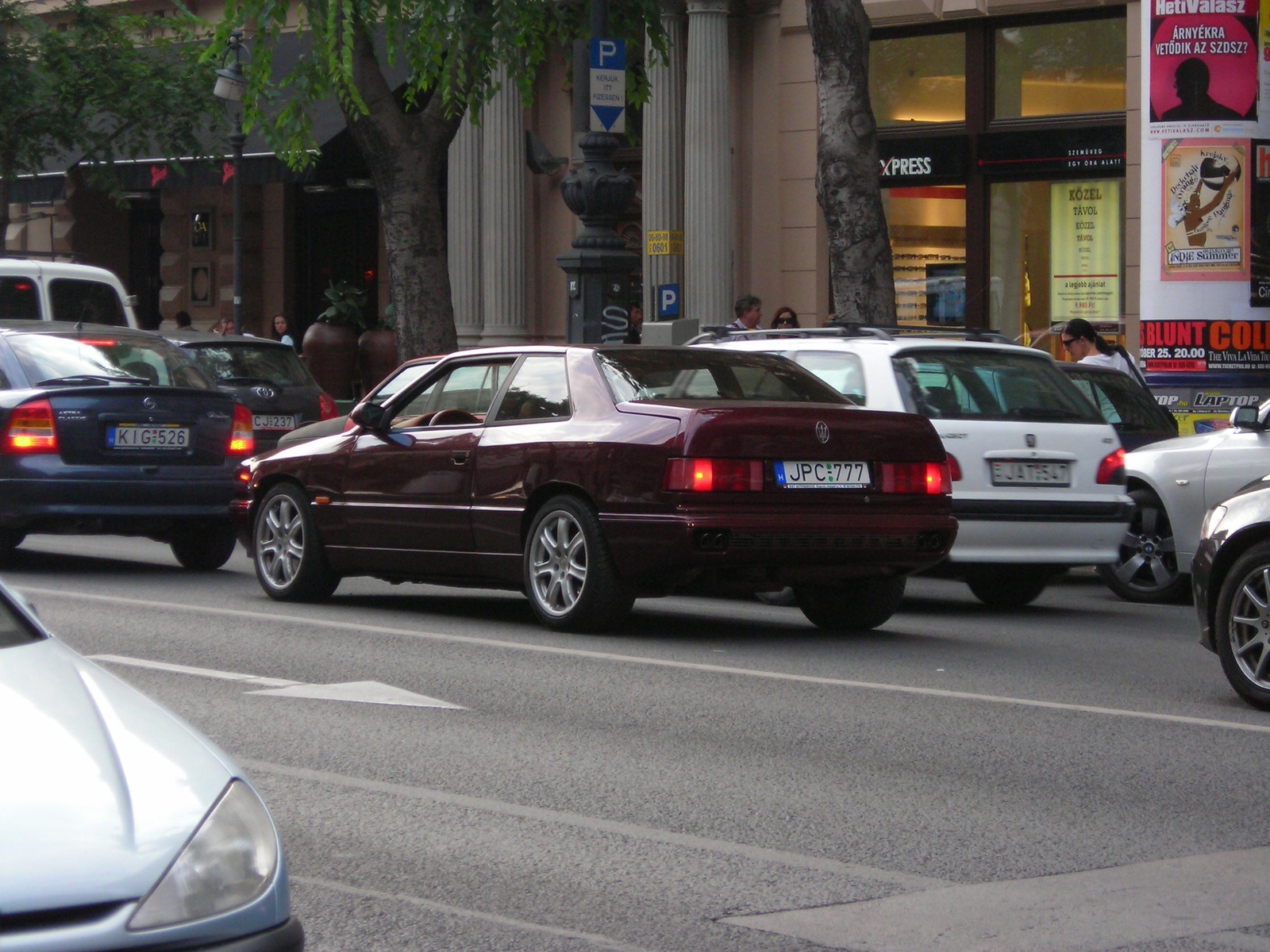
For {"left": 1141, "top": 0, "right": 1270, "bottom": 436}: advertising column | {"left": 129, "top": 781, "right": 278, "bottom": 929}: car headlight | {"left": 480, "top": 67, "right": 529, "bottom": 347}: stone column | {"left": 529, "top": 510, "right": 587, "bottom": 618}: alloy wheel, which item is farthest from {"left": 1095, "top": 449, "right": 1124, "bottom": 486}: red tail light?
{"left": 480, "top": 67, "right": 529, "bottom": 347}: stone column

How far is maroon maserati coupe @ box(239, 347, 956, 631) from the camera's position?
30.7 ft

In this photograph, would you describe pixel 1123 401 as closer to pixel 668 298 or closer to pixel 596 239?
pixel 596 239

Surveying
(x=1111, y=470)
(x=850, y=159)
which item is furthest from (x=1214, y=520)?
(x=850, y=159)

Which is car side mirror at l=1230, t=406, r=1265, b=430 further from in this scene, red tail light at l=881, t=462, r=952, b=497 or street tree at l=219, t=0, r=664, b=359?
street tree at l=219, t=0, r=664, b=359

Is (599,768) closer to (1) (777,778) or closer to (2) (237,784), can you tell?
(1) (777,778)

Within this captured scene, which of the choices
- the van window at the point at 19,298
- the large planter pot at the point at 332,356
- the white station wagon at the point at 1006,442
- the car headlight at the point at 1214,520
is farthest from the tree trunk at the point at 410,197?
the car headlight at the point at 1214,520

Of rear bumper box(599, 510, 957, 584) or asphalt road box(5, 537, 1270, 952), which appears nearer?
asphalt road box(5, 537, 1270, 952)

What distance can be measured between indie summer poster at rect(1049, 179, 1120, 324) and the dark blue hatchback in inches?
493

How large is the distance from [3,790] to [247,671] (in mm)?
5733

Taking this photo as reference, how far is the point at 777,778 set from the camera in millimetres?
6434

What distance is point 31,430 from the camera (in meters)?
12.7

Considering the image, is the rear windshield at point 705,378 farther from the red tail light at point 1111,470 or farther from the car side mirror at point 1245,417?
the red tail light at point 1111,470

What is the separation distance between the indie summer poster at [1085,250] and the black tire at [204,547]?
40.5ft

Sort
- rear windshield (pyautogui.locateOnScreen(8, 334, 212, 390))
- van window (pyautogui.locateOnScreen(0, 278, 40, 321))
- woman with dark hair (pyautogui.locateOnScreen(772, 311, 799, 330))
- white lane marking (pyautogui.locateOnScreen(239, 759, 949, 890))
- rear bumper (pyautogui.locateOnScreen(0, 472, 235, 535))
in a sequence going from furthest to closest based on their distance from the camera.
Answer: woman with dark hair (pyautogui.locateOnScreen(772, 311, 799, 330)) < van window (pyautogui.locateOnScreen(0, 278, 40, 321)) < rear windshield (pyautogui.locateOnScreen(8, 334, 212, 390)) < rear bumper (pyautogui.locateOnScreen(0, 472, 235, 535)) < white lane marking (pyautogui.locateOnScreen(239, 759, 949, 890))
